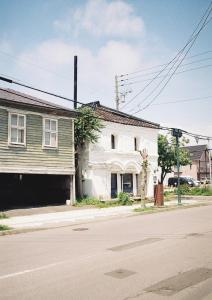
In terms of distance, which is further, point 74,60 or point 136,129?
point 74,60

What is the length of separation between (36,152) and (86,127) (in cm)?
521

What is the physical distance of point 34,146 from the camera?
842 inches

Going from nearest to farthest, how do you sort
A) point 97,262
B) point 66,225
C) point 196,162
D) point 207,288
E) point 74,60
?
point 207,288 → point 97,262 → point 66,225 → point 74,60 → point 196,162

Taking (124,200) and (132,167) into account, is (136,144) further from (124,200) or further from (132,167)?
(124,200)

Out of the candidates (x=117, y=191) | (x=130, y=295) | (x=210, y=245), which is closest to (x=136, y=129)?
(x=117, y=191)

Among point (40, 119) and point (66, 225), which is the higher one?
point (40, 119)

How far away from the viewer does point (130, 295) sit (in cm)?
554

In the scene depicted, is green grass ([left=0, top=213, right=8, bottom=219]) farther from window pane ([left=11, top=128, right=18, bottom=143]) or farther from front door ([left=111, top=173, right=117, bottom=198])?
front door ([left=111, top=173, right=117, bottom=198])

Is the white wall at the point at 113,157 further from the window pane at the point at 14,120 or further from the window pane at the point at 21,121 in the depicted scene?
the window pane at the point at 14,120

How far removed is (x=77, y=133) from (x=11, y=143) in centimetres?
628

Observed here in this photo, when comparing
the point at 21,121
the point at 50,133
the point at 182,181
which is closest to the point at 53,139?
the point at 50,133

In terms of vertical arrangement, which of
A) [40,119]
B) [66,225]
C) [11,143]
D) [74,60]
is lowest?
[66,225]

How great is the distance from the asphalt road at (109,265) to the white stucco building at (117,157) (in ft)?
45.4

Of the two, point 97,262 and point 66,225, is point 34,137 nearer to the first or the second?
point 66,225
